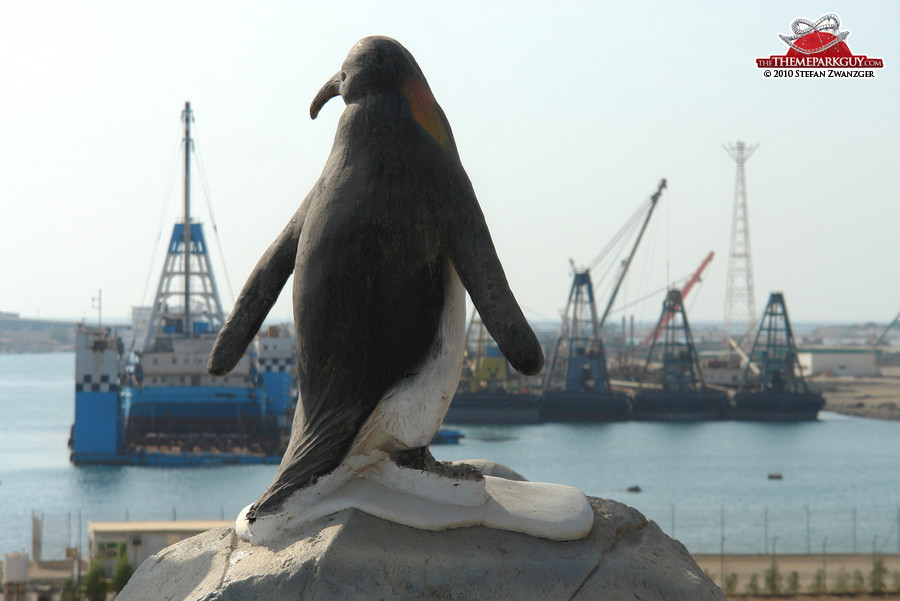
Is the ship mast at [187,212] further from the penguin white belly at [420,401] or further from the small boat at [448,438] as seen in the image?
the penguin white belly at [420,401]


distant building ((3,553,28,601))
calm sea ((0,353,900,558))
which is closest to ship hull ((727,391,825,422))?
calm sea ((0,353,900,558))

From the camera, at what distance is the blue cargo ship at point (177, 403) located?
1328 inches

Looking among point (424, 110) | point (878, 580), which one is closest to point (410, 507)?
point (424, 110)

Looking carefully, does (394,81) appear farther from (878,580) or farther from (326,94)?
(878,580)

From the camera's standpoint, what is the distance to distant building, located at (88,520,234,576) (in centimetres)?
1350

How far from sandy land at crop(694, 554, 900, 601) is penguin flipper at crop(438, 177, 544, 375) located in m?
11.3

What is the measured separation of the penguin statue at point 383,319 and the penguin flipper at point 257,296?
8.9 inches

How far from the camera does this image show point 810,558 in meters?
17.1

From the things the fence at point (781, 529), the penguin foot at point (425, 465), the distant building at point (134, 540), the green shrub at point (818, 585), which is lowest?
the fence at point (781, 529)

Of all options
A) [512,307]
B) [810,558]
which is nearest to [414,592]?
[512,307]

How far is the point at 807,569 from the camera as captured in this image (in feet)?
52.9

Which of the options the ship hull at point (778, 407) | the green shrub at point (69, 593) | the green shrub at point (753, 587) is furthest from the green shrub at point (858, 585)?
the ship hull at point (778, 407)

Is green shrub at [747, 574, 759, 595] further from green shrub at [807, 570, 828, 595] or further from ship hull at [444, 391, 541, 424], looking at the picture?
ship hull at [444, 391, 541, 424]

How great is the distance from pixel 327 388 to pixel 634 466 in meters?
30.2
